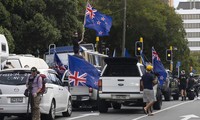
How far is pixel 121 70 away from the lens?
20.9m

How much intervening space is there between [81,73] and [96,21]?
1024 cm

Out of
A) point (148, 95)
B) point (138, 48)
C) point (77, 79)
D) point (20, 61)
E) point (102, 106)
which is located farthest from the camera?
point (138, 48)

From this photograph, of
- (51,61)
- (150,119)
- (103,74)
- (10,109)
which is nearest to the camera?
(10,109)

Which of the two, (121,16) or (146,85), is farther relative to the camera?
(121,16)

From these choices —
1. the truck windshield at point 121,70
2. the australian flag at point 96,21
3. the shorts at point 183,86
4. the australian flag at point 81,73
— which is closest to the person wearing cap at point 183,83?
the shorts at point 183,86

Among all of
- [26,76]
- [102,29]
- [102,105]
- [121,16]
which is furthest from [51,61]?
[121,16]

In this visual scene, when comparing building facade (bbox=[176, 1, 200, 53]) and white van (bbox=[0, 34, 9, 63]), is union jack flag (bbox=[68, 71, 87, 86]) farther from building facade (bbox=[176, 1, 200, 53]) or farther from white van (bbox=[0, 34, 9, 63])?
building facade (bbox=[176, 1, 200, 53])

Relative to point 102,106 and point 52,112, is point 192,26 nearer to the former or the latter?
point 102,106

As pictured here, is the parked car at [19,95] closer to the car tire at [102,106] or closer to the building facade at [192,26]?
the car tire at [102,106]

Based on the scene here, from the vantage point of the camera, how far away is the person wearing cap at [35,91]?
14.7 meters

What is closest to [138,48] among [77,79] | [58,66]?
[58,66]

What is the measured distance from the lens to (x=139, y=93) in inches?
778

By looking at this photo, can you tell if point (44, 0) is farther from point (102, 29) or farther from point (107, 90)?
point (107, 90)

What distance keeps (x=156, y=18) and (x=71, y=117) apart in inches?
1532
